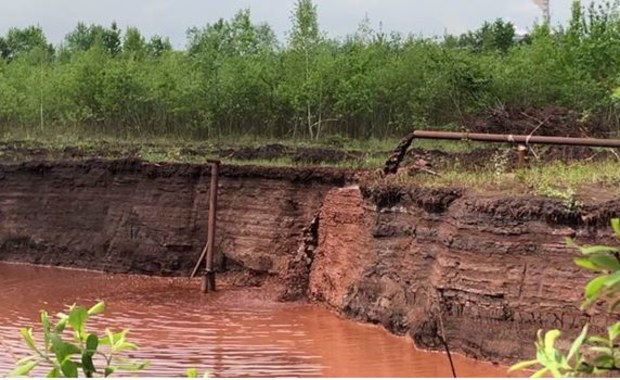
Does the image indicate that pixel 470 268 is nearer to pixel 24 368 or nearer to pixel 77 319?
pixel 77 319

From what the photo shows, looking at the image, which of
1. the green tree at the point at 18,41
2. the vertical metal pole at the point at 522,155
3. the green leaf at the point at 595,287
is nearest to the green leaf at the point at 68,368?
the green leaf at the point at 595,287

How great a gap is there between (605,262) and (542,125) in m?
A: 19.9

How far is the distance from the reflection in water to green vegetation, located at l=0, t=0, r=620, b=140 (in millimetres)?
11994

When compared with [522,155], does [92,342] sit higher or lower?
lower

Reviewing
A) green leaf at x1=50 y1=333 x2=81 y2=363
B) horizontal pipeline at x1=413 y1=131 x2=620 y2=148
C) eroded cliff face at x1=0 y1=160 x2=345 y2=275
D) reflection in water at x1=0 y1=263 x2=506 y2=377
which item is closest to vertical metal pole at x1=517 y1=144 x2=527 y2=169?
horizontal pipeline at x1=413 y1=131 x2=620 y2=148

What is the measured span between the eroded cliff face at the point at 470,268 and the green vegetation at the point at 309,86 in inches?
524

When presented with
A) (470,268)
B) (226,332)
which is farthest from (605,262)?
(226,332)

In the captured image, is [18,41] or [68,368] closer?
[68,368]

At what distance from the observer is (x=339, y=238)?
614 inches

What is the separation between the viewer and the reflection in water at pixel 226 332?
36.4 ft

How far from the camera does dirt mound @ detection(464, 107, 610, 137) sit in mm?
21484

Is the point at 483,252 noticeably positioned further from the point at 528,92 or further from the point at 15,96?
the point at 15,96

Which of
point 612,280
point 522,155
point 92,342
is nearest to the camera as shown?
point 612,280

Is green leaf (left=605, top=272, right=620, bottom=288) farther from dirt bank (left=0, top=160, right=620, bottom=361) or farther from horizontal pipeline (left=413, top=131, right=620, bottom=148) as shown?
horizontal pipeline (left=413, top=131, right=620, bottom=148)
